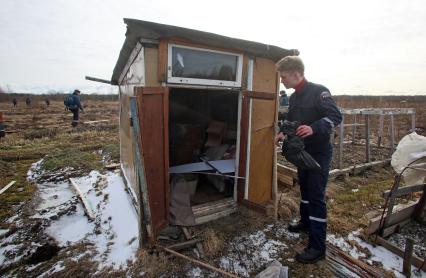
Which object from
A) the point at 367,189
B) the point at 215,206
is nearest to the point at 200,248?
the point at 215,206

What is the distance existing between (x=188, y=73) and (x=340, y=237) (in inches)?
136

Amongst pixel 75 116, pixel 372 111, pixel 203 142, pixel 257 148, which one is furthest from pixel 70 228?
pixel 75 116

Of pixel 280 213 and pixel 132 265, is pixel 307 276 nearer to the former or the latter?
pixel 280 213

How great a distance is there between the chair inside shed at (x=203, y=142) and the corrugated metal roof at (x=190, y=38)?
1.31m

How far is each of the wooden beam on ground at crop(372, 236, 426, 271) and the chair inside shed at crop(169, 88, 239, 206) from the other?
2.46m

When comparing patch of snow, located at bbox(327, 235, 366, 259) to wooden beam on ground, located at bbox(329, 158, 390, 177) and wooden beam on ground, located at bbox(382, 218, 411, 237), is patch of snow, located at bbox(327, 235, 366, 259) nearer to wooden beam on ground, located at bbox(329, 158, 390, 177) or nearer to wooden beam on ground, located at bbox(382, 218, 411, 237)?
wooden beam on ground, located at bbox(382, 218, 411, 237)

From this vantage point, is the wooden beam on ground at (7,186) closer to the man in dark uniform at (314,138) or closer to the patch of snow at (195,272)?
the patch of snow at (195,272)

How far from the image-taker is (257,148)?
4.27 meters

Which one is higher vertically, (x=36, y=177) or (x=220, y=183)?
(x=220, y=183)

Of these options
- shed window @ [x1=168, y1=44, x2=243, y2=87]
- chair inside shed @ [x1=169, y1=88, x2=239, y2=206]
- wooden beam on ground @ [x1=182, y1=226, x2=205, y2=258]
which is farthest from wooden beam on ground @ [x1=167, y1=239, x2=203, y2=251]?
shed window @ [x1=168, y1=44, x2=243, y2=87]

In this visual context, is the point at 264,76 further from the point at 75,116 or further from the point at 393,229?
the point at 75,116

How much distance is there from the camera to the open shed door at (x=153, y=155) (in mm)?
3023

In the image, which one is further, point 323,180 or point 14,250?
point 14,250

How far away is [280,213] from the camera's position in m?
4.28
